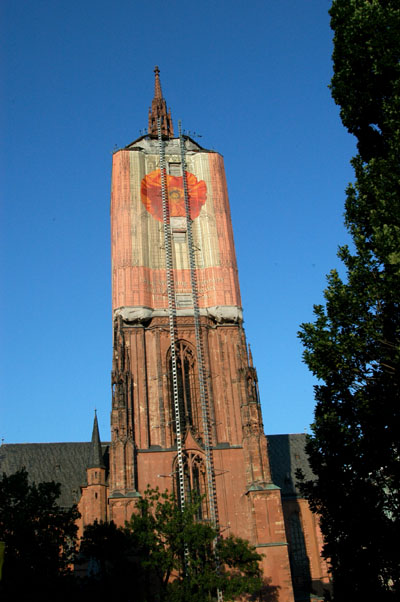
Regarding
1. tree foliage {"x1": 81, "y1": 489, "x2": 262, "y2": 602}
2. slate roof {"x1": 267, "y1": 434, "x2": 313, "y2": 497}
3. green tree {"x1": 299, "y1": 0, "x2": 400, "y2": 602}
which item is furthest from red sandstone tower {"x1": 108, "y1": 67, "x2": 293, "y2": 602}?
green tree {"x1": 299, "y1": 0, "x2": 400, "y2": 602}

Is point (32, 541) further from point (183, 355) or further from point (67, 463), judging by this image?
point (67, 463)

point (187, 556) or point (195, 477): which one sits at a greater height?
point (195, 477)

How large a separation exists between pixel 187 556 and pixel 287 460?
88.3 ft

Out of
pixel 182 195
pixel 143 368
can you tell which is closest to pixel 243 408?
pixel 143 368

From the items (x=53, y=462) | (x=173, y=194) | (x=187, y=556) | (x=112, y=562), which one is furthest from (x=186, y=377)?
(x=53, y=462)

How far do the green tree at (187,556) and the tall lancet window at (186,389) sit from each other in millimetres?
7889

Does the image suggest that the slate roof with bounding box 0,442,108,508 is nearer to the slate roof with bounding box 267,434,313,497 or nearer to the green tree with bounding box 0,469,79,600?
the slate roof with bounding box 267,434,313,497

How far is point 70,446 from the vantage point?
5734 centimetres

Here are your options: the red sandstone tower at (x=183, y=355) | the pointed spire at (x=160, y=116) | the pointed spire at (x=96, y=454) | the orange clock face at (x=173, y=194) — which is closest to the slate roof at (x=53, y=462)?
the pointed spire at (x=96, y=454)

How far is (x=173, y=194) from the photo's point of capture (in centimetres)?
5069

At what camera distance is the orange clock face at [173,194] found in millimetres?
50000

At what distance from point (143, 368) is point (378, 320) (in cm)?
2562

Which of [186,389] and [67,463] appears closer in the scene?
[186,389]

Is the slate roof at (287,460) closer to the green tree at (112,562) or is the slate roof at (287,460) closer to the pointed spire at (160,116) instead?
the green tree at (112,562)
